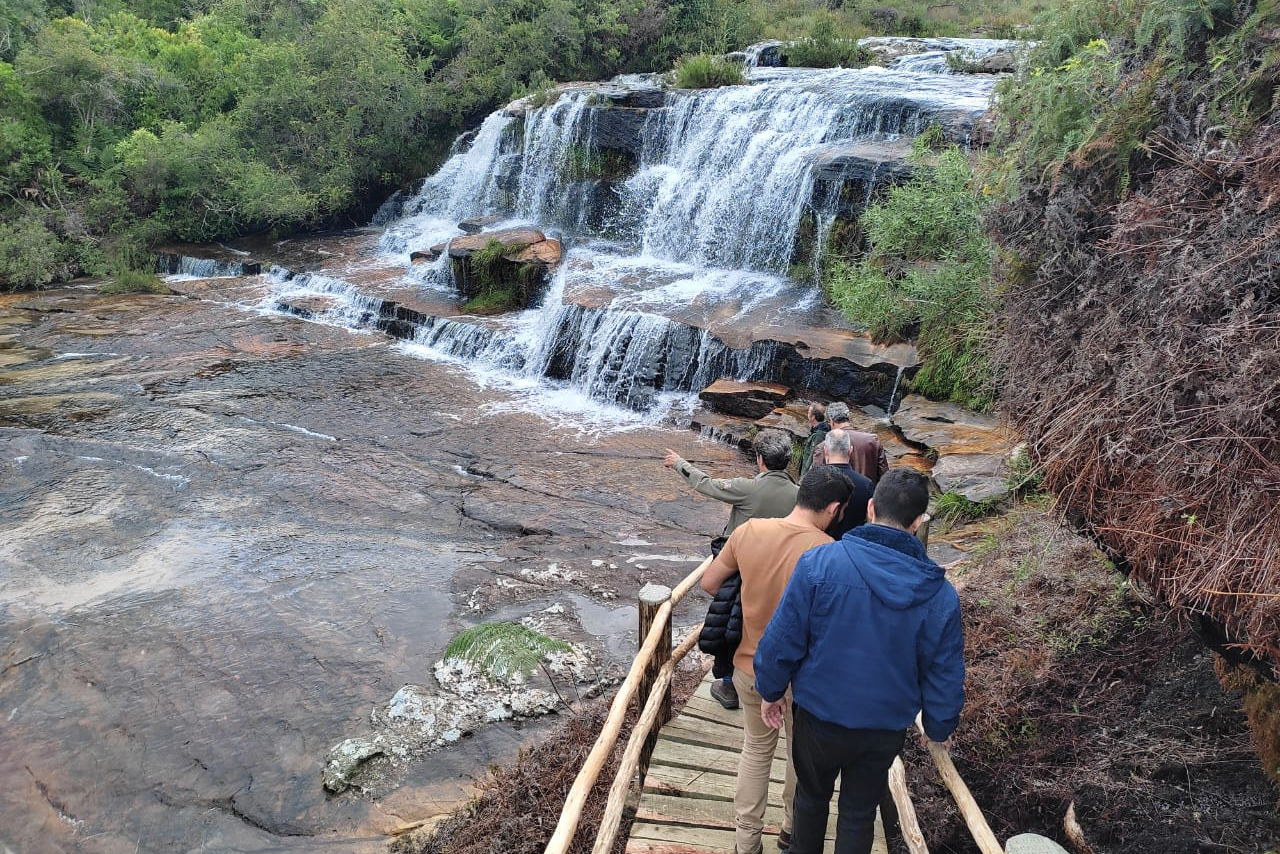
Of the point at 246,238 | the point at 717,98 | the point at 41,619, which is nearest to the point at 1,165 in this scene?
the point at 246,238

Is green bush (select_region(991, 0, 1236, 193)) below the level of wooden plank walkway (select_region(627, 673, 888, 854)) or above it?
above

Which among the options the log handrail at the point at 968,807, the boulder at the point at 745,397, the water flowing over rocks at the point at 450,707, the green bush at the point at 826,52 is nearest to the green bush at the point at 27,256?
the boulder at the point at 745,397

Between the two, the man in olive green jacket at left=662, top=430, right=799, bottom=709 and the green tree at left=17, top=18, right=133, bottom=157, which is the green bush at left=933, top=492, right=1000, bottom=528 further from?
Result: the green tree at left=17, top=18, right=133, bottom=157

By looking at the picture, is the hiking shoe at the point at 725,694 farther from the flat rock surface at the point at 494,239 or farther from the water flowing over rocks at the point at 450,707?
the flat rock surface at the point at 494,239

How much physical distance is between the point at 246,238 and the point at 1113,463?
78.0ft

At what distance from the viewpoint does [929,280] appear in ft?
30.7

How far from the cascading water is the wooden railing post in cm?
686

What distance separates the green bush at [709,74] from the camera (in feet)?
59.8

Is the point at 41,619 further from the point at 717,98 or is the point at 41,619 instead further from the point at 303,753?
the point at 717,98

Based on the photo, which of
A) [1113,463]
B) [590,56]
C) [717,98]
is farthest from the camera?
[590,56]

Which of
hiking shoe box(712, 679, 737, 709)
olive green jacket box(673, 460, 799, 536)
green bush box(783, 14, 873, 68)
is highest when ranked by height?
green bush box(783, 14, 873, 68)

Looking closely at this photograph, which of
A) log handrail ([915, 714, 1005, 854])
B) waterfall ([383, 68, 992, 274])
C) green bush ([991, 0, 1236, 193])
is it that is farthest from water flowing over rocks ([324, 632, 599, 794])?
waterfall ([383, 68, 992, 274])

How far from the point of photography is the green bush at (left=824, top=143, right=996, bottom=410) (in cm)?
889

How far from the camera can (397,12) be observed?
2472cm
